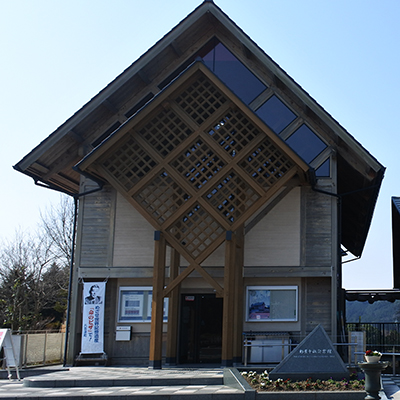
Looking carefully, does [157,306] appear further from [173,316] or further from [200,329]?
[200,329]

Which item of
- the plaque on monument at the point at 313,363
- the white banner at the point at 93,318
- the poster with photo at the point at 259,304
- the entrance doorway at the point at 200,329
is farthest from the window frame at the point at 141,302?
the plaque on monument at the point at 313,363

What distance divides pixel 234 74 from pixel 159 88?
7.80 ft

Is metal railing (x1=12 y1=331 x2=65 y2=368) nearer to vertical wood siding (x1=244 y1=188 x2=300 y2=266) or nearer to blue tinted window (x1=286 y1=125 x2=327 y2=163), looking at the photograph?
vertical wood siding (x1=244 y1=188 x2=300 y2=266)

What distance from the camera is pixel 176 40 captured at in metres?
17.3

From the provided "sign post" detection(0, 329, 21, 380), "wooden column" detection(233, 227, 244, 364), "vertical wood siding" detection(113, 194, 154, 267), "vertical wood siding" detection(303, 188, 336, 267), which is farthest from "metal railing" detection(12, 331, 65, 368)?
"vertical wood siding" detection(303, 188, 336, 267)

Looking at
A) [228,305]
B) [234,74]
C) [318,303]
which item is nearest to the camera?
[228,305]

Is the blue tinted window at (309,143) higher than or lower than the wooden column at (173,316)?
higher

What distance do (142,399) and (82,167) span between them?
6.82 metres

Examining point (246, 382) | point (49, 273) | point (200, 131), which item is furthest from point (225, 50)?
point (49, 273)

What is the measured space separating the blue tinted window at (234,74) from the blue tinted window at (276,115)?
1.65 ft

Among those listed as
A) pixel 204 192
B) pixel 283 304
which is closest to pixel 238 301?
pixel 283 304

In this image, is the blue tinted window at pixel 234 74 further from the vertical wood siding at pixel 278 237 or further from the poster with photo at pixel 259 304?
the poster with photo at pixel 259 304

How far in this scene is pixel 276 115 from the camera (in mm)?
17172

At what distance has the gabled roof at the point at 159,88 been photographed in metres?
16.3
